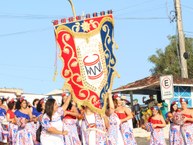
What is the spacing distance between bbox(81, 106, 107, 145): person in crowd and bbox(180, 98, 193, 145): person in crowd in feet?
10.5

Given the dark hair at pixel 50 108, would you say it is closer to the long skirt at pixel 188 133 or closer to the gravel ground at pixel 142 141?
the long skirt at pixel 188 133

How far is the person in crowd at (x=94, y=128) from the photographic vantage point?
43.7 feet

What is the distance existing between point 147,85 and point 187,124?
16422 millimetres

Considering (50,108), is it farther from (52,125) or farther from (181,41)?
(181,41)

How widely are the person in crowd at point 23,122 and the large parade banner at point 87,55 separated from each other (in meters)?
4.06

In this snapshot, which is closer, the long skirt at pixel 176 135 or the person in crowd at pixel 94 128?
the person in crowd at pixel 94 128

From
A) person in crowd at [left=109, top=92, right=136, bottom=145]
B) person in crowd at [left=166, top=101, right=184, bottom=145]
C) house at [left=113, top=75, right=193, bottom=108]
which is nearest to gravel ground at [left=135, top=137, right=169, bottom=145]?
person in crowd at [left=166, top=101, right=184, bottom=145]

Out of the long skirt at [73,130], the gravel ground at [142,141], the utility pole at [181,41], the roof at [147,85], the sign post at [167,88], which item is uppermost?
the utility pole at [181,41]

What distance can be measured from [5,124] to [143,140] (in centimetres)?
522

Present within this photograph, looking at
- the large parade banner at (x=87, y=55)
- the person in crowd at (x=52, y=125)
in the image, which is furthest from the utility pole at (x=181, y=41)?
the person in crowd at (x=52, y=125)

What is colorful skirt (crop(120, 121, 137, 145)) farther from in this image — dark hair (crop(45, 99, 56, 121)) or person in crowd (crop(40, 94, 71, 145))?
dark hair (crop(45, 99, 56, 121))

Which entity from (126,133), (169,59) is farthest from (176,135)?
(169,59)

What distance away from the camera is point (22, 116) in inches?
642

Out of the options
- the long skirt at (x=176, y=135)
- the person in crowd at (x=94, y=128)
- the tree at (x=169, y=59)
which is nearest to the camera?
the person in crowd at (x=94, y=128)
